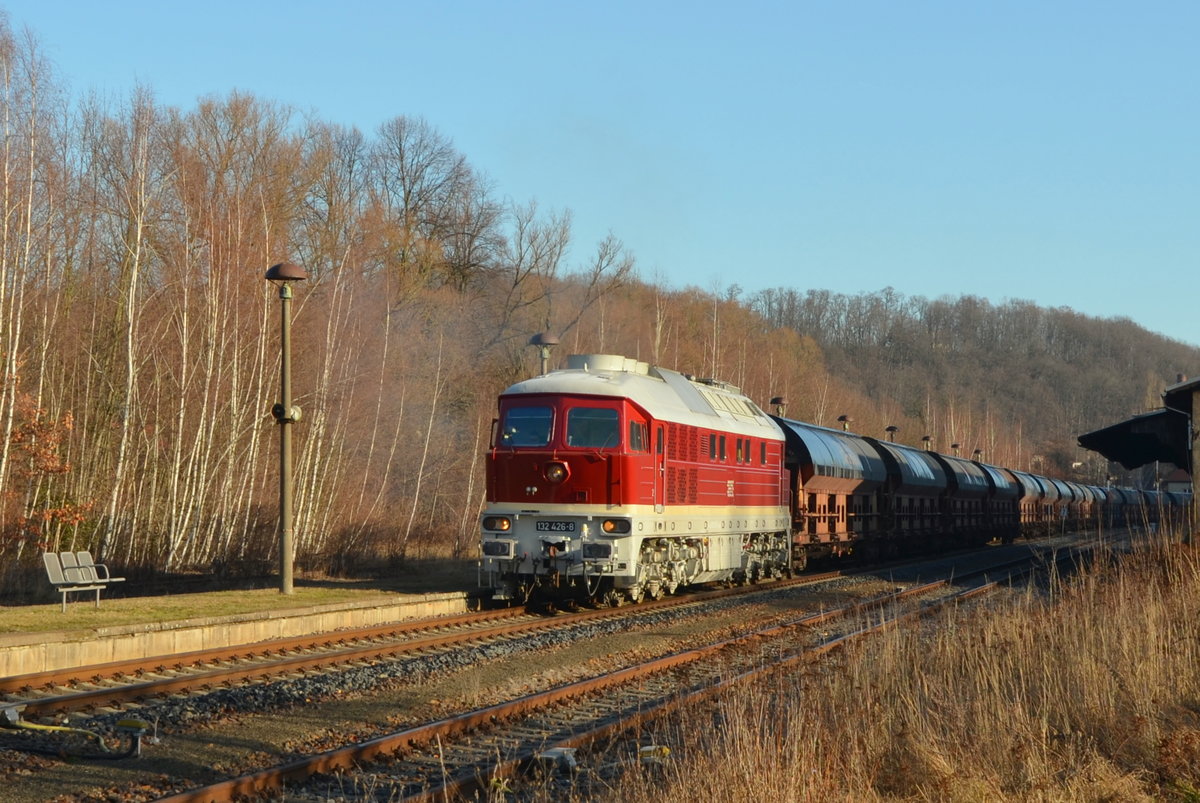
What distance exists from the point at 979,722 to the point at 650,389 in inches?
473

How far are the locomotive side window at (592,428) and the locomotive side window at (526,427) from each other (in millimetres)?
364

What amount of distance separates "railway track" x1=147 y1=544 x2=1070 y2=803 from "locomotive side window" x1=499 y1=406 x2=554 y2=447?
5.13 meters

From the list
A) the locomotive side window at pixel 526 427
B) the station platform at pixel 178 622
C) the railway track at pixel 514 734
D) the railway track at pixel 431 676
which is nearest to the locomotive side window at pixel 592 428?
the locomotive side window at pixel 526 427

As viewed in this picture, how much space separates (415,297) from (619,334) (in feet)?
45.2

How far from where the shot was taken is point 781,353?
82375 millimetres

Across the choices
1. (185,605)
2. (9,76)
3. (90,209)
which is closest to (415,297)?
(90,209)

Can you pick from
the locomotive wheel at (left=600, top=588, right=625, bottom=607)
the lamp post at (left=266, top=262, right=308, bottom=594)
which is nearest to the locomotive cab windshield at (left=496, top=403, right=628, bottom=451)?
the locomotive wheel at (left=600, top=588, right=625, bottom=607)

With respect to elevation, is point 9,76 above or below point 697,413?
above

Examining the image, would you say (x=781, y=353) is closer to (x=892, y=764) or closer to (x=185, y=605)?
(x=185, y=605)

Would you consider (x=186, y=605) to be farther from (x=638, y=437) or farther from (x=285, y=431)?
(x=638, y=437)

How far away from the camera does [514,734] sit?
9.87 m

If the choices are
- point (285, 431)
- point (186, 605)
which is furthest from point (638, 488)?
point (186, 605)

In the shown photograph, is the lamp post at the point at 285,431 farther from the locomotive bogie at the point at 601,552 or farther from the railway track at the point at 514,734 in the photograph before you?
the railway track at the point at 514,734

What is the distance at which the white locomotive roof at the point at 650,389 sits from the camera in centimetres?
1927
